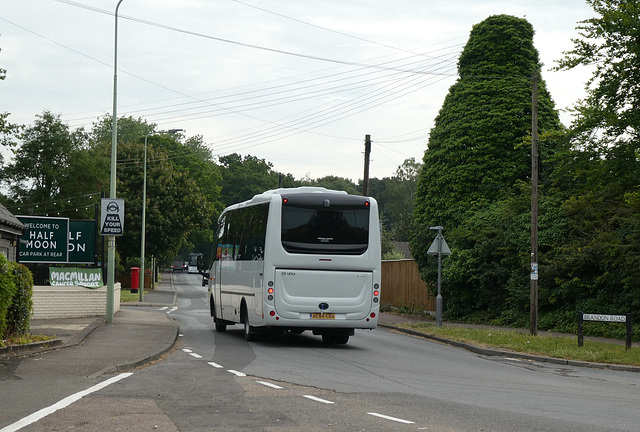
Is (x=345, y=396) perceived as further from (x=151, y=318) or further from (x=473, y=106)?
(x=473, y=106)

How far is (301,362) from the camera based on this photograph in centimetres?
1490

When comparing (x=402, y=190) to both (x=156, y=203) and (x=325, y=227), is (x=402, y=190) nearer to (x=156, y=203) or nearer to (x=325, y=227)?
(x=156, y=203)

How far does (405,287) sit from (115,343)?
72.9 ft

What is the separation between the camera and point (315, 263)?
58.2 feet

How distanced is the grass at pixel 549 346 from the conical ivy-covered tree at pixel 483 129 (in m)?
7.93

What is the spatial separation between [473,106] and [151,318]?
1538 cm

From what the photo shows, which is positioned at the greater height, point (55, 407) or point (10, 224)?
point (10, 224)

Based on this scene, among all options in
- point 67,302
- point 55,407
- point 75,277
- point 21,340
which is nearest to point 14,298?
point 21,340

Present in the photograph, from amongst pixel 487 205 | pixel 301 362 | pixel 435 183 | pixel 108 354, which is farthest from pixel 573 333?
pixel 108 354

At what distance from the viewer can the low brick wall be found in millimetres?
23922

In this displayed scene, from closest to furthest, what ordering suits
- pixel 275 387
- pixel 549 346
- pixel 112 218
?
pixel 275 387, pixel 549 346, pixel 112 218

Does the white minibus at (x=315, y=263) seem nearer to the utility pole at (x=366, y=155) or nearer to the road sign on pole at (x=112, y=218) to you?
the road sign on pole at (x=112, y=218)

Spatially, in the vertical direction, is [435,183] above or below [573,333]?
above

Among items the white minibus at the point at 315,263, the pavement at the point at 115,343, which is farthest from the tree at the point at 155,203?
the white minibus at the point at 315,263
